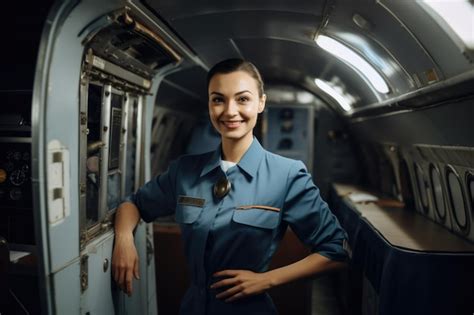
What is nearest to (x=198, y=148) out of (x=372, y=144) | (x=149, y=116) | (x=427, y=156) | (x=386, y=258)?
(x=372, y=144)

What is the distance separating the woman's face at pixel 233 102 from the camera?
75.0 inches

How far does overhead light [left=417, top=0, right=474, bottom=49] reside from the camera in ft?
5.64

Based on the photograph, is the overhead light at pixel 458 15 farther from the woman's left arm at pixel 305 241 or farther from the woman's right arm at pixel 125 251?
the woman's right arm at pixel 125 251

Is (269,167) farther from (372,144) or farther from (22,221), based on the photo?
(372,144)

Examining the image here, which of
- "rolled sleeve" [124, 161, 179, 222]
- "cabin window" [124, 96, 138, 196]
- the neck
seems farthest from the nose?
"cabin window" [124, 96, 138, 196]

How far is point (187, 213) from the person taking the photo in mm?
2018

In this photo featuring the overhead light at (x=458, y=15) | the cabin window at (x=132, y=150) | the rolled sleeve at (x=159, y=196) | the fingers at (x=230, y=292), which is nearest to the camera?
the overhead light at (x=458, y=15)

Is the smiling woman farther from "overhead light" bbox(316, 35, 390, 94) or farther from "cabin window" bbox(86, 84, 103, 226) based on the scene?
"overhead light" bbox(316, 35, 390, 94)

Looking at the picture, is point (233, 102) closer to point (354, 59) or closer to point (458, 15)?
point (458, 15)

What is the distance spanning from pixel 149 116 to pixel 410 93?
2.12 meters

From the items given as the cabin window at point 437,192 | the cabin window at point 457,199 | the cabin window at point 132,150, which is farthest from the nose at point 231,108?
the cabin window at point 437,192

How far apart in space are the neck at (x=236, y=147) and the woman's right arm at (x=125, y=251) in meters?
0.70

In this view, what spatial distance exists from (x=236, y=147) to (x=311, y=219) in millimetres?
561

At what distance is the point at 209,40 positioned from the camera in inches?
130
